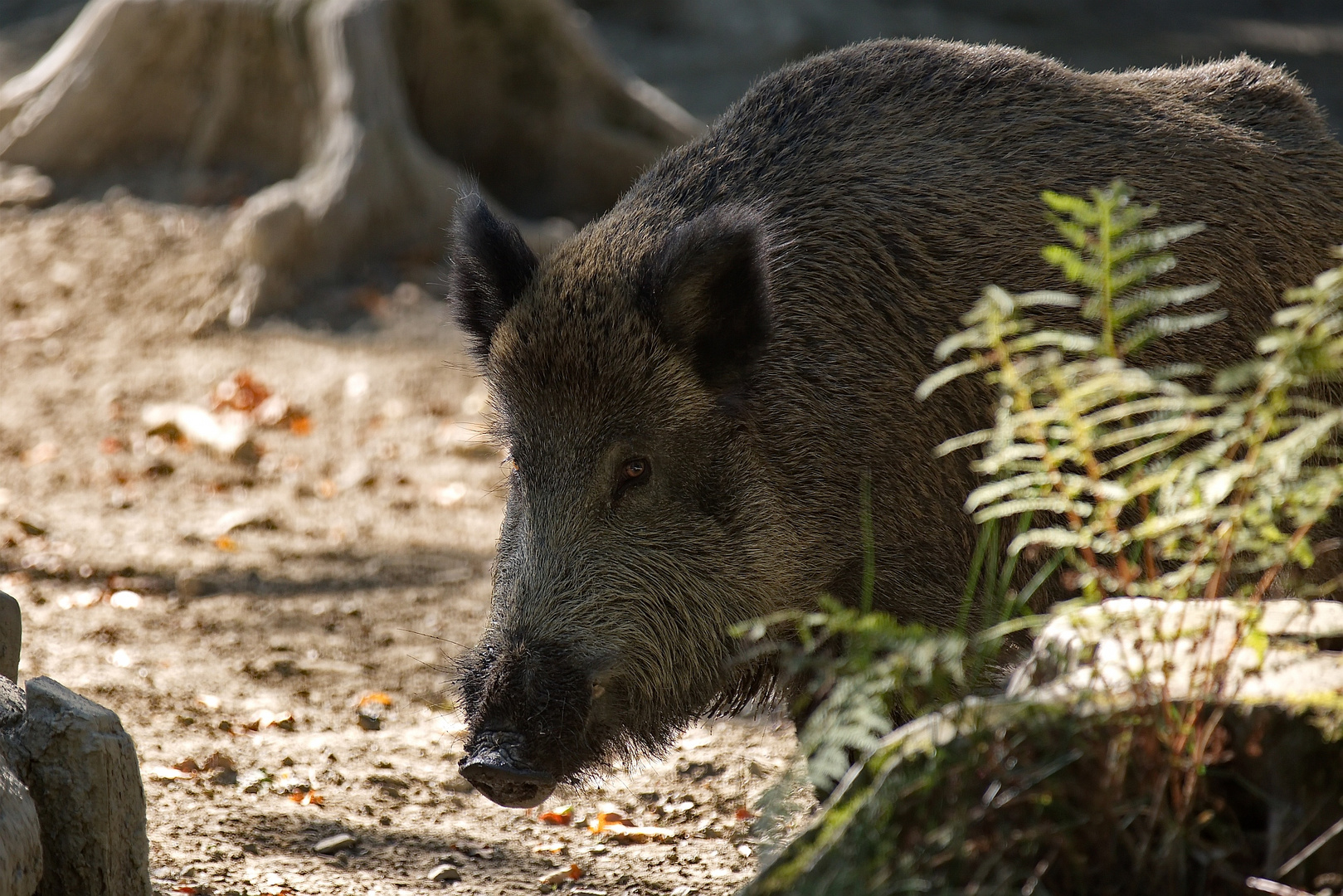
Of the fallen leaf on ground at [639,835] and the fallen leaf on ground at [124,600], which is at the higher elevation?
the fallen leaf on ground at [124,600]

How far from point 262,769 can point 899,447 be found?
2.25 meters

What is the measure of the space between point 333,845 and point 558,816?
737 mm

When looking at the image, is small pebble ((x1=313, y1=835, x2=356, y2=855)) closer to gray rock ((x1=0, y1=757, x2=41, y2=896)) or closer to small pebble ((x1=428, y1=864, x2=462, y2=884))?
small pebble ((x1=428, y1=864, x2=462, y2=884))

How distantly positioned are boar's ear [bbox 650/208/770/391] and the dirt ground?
1.41 m

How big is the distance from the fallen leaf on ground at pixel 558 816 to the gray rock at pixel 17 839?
182cm

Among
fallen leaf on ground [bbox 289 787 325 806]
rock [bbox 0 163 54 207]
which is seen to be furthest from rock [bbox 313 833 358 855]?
rock [bbox 0 163 54 207]

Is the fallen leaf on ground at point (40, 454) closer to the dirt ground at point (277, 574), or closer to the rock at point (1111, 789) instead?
the dirt ground at point (277, 574)

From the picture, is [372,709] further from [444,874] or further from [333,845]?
[444,874]

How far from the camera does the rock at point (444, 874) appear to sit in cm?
379

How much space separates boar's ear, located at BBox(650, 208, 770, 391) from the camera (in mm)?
3832

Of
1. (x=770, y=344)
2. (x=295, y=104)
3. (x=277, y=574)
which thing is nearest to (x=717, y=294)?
(x=770, y=344)

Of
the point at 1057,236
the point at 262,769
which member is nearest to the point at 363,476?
the point at 262,769

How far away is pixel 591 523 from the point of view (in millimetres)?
3934

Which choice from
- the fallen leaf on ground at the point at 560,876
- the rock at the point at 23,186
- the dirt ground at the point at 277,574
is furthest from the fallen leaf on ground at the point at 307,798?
the rock at the point at 23,186
